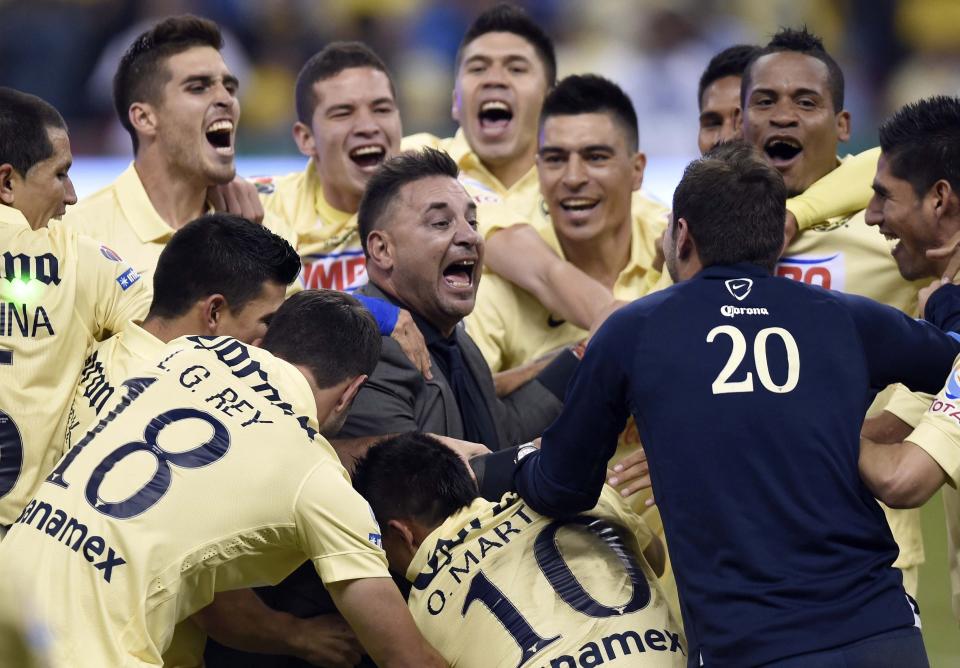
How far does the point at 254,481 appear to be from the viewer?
12.3 feet

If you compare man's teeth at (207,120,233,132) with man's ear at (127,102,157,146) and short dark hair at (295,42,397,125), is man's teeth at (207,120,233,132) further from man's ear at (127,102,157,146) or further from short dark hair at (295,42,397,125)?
short dark hair at (295,42,397,125)

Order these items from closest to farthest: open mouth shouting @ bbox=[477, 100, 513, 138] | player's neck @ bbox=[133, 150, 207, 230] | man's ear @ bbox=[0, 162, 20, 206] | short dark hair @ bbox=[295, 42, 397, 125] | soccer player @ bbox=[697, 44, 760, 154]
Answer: man's ear @ bbox=[0, 162, 20, 206], player's neck @ bbox=[133, 150, 207, 230], soccer player @ bbox=[697, 44, 760, 154], short dark hair @ bbox=[295, 42, 397, 125], open mouth shouting @ bbox=[477, 100, 513, 138]

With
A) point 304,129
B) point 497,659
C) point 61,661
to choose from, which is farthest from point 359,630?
point 304,129

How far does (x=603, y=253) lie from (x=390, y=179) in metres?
1.17

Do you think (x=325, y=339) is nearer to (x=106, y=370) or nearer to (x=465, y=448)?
(x=465, y=448)

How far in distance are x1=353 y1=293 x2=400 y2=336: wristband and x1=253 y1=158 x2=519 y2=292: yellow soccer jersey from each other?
3.91ft

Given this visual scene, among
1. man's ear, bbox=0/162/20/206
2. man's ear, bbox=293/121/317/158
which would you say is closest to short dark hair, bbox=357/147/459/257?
man's ear, bbox=0/162/20/206

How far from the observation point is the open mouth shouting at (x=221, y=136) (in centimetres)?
609

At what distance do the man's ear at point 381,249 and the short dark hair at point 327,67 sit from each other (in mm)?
1654

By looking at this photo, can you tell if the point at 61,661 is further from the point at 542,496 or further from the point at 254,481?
the point at 542,496

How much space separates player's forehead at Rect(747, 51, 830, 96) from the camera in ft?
18.4

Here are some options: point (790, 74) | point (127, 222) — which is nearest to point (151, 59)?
point (127, 222)

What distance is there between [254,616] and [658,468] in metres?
1.23

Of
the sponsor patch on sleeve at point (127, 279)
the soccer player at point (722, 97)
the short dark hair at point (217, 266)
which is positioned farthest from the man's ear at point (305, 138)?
the short dark hair at point (217, 266)
